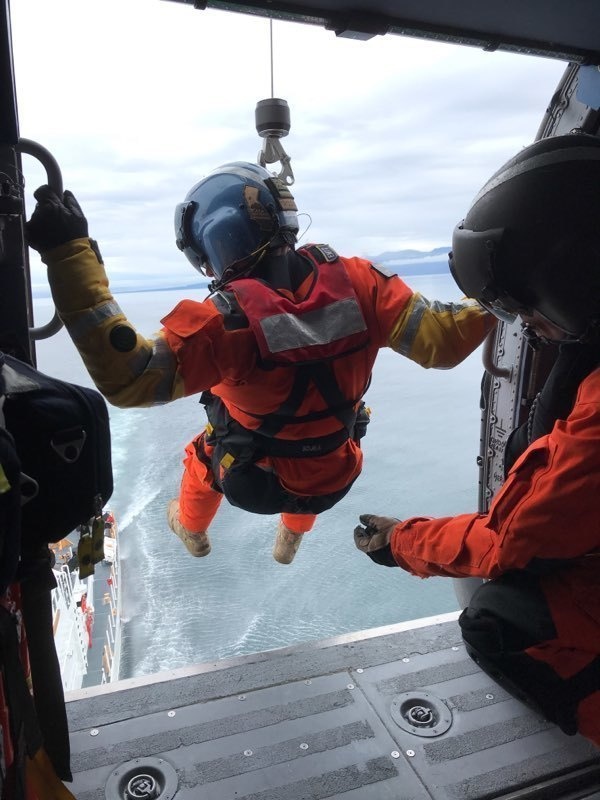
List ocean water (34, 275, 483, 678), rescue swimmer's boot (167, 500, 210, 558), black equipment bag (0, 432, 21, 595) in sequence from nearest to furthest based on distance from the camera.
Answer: black equipment bag (0, 432, 21, 595) → rescue swimmer's boot (167, 500, 210, 558) → ocean water (34, 275, 483, 678)

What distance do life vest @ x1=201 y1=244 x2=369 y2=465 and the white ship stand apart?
5.83 meters

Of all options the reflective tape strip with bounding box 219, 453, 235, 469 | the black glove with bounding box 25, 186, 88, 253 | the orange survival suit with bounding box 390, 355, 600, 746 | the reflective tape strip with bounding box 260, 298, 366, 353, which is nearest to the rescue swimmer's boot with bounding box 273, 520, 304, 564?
the reflective tape strip with bounding box 219, 453, 235, 469

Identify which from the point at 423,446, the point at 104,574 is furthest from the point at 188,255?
the point at 104,574

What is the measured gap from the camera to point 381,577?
7.57m

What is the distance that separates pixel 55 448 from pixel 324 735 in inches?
59.7

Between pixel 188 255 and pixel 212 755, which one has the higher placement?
pixel 188 255

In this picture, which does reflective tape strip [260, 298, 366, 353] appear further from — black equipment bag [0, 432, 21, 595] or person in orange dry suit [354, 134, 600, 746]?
black equipment bag [0, 432, 21, 595]

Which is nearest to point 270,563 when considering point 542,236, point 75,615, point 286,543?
point 75,615

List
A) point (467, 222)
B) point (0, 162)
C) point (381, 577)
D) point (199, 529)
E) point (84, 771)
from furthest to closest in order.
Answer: point (381, 577) → point (199, 529) → point (84, 771) → point (467, 222) → point (0, 162)

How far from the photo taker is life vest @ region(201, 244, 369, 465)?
5.85 ft

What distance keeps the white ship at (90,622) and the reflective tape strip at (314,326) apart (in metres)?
6.19

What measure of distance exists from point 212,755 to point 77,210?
1.64 metres

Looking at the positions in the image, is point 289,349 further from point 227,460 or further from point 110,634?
point 110,634

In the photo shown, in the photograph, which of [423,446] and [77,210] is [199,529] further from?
[423,446]
